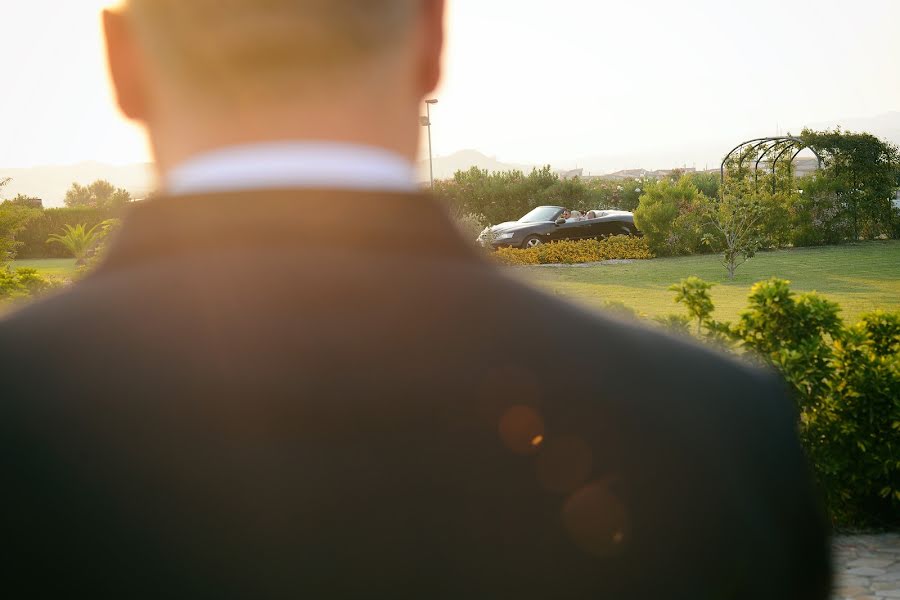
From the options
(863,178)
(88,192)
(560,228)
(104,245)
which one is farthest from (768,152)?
(88,192)

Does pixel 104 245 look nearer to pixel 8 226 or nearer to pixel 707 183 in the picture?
pixel 8 226

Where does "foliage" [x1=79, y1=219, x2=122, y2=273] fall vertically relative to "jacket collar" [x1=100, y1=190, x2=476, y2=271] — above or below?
below

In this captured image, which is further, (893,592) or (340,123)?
(893,592)

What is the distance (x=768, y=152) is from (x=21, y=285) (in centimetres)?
2150

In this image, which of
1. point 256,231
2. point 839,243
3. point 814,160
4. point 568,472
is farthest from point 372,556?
point 814,160

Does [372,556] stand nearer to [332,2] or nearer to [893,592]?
[332,2]

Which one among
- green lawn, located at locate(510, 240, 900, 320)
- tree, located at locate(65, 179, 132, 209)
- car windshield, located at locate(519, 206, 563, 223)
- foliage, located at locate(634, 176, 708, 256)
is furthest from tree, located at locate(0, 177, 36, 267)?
tree, located at locate(65, 179, 132, 209)

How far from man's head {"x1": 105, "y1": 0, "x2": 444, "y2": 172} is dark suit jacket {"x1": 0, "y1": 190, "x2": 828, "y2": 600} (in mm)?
72

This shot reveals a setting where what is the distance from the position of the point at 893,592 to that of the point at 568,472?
4.37 meters

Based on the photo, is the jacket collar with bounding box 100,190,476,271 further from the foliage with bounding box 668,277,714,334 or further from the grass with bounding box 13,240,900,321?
the grass with bounding box 13,240,900,321

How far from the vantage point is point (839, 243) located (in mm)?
21703

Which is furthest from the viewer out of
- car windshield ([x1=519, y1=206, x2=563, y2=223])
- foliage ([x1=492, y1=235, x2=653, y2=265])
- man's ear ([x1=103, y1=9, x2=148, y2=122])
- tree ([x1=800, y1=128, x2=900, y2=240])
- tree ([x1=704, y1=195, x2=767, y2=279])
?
car windshield ([x1=519, y1=206, x2=563, y2=223])

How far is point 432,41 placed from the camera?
2.99ft

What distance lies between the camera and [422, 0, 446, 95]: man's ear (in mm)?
898
